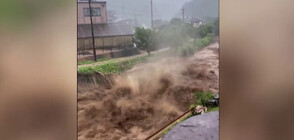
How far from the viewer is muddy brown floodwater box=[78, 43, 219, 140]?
5.05 ft

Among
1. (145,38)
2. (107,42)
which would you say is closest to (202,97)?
(145,38)

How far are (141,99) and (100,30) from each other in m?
0.46

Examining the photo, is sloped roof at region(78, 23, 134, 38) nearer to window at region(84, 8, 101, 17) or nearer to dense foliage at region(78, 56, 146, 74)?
window at region(84, 8, 101, 17)

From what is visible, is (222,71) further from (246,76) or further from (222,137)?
(222,137)

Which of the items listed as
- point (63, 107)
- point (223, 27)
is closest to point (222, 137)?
point (223, 27)

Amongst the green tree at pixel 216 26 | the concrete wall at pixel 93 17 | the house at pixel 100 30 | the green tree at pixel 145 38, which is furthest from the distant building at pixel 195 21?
A: the concrete wall at pixel 93 17

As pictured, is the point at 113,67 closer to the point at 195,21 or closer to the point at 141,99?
the point at 141,99

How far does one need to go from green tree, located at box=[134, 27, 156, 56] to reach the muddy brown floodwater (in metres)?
0.10

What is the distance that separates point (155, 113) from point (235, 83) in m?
0.47

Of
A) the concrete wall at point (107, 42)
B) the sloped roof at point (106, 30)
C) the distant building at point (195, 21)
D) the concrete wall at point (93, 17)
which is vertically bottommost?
the concrete wall at point (107, 42)

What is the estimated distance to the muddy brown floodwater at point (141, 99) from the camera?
5.05 feet

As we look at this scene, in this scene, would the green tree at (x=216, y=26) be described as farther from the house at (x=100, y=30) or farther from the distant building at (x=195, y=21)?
the house at (x=100, y=30)

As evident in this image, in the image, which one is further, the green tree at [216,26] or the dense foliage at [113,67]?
the dense foliage at [113,67]

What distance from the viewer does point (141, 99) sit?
156 cm
